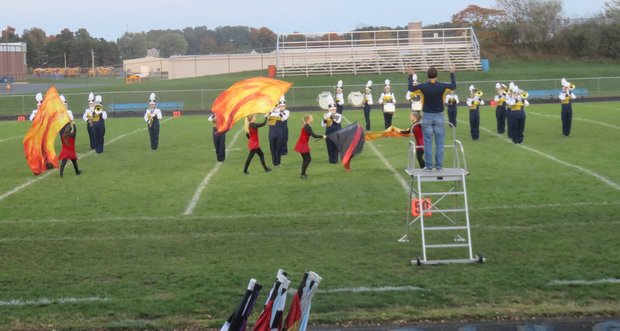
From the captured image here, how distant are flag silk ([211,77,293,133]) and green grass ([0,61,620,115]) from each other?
29.1 meters

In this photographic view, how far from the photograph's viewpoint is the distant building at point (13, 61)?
2721 inches

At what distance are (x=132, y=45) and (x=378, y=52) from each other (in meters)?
62.2

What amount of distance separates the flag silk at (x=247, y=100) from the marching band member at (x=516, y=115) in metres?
Answer: 11.5

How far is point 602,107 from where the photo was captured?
35.3 metres

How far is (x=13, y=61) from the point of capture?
2847 inches

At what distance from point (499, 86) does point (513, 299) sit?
17.3 meters

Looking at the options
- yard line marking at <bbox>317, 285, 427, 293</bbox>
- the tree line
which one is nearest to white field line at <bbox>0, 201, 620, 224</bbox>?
yard line marking at <bbox>317, 285, 427, 293</bbox>

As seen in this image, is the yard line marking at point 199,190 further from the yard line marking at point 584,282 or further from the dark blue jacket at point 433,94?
the yard line marking at point 584,282

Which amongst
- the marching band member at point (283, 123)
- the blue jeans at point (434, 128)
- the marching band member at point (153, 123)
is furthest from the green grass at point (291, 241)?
the marching band member at point (153, 123)

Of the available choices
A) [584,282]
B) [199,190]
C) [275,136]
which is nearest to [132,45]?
[275,136]

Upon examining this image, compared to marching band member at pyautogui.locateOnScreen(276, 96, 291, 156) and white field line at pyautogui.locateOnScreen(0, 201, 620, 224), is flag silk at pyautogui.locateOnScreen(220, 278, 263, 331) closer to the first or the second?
white field line at pyautogui.locateOnScreen(0, 201, 620, 224)

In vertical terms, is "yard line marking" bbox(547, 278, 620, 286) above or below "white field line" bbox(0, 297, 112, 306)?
below

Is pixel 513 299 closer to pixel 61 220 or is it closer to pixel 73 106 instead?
pixel 61 220

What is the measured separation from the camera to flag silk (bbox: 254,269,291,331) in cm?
461
